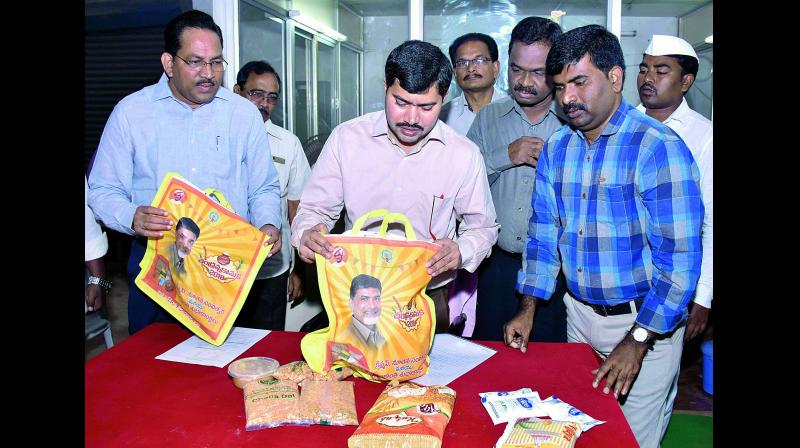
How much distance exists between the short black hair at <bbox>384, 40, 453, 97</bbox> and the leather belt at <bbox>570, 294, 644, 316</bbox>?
901 mm

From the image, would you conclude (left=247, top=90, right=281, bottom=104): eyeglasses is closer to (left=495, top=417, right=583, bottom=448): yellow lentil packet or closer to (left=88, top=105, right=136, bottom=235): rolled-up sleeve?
(left=88, top=105, right=136, bottom=235): rolled-up sleeve

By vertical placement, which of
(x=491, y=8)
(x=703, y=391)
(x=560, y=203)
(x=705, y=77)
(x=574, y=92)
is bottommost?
(x=703, y=391)

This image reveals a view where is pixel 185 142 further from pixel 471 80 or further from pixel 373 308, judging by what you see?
pixel 471 80

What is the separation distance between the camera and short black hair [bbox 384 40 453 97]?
6.50 feet

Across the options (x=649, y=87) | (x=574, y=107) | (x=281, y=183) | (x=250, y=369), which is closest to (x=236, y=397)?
(x=250, y=369)

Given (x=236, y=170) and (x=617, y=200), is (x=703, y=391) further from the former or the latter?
(x=236, y=170)

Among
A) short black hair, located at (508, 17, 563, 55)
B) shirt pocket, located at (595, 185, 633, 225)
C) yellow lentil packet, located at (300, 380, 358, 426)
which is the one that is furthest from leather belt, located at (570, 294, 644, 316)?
short black hair, located at (508, 17, 563, 55)

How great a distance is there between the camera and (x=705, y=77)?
6699 mm

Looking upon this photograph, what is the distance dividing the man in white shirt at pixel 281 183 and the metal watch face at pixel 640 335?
194 centimetres

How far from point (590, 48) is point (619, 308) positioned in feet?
2.75

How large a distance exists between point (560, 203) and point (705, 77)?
5500mm

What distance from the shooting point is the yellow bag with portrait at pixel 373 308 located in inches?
66.9

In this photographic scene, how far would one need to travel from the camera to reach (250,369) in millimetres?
1704

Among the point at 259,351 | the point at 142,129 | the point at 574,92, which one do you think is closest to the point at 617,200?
the point at 574,92
